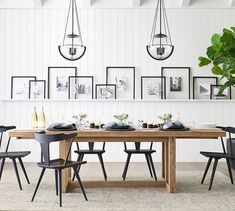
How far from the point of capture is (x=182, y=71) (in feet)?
25.1

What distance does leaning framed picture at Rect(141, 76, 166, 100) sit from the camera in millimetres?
7586

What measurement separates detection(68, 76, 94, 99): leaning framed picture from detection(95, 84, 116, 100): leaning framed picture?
4.4 inches

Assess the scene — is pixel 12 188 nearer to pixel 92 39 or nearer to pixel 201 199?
pixel 201 199

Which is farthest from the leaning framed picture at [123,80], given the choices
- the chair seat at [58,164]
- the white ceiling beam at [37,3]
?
the chair seat at [58,164]

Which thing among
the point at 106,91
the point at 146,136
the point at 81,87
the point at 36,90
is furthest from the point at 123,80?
the point at 146,136

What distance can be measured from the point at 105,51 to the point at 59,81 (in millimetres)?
1028

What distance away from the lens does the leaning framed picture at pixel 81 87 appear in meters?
7.61

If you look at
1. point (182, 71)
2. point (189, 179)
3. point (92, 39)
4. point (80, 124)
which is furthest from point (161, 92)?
point (80, 124)

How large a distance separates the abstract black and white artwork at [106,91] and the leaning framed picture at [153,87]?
0.54m

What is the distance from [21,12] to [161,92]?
9.94 feet

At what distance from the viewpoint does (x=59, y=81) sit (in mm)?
7645

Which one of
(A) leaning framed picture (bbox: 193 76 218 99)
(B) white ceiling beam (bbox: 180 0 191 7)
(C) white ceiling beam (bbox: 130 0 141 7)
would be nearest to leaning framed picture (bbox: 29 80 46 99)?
(C) white ceiling beam (bbox: 130 0 141 7)

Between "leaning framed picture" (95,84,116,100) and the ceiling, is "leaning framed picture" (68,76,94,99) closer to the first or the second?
"leaning framed picture" (95,84,116,100)

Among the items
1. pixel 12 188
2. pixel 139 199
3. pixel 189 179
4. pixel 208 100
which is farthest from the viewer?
pixel 208 100
